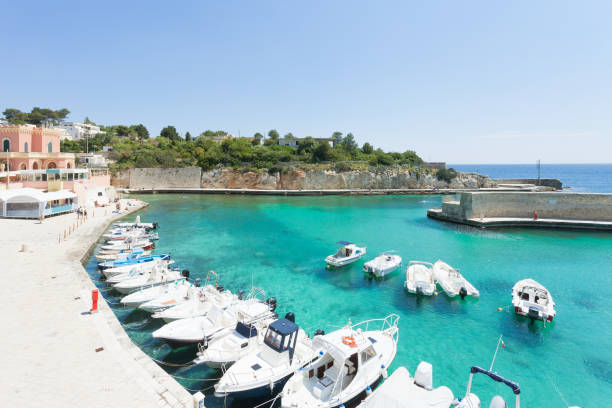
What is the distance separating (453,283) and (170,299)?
1257 centimetres

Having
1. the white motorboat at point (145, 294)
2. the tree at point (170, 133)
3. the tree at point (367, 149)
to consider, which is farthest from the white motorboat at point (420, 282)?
the tree at point (170, 133)

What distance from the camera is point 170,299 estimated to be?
11.9m

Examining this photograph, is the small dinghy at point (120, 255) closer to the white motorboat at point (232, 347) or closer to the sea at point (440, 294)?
the sea at point (440, 294)

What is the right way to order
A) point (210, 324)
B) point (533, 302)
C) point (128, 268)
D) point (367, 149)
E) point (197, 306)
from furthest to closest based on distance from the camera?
point (367, 149), point (128, 268), point (533, 302), point (197, 306), point (210, 324)

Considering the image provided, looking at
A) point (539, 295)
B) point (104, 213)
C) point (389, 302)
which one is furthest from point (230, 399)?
point (104, 213)

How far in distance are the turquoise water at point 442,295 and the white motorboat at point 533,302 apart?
17.1 inches

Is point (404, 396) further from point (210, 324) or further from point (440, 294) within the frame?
point (440, 294)

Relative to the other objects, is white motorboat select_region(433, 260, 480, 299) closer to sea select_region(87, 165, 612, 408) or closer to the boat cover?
sea select_region(87, 165, 612, 408)

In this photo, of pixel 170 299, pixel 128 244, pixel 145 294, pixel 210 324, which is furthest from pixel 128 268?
pixel 210 324

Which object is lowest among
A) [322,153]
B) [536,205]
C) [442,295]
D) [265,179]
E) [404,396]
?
[442,295]

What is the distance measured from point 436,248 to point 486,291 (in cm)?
759

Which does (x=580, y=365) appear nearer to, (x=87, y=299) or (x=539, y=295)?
(x=539, y=295)

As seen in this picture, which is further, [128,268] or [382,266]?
[382,266]

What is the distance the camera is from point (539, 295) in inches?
510
